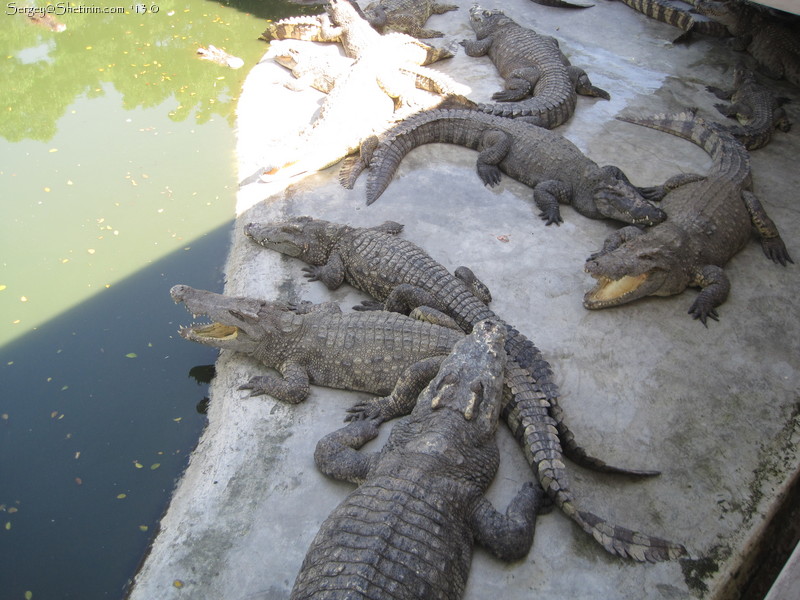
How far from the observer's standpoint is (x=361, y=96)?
734 cm

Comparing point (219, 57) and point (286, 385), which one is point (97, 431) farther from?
point (219, 57)

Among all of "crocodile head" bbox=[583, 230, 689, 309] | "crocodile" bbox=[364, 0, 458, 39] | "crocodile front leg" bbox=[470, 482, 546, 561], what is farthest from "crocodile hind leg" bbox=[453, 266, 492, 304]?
"crocodile" bbox=[364, 0, 458, 39]

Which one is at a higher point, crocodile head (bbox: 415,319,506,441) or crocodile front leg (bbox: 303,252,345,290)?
crocodile head (bbox: 415,319,506,441)

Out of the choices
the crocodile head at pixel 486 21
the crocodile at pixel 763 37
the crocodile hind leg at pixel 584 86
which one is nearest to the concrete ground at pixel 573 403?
the crocodile hind leg at pixel 584 86

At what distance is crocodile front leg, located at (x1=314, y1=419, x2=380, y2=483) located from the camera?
343 cm

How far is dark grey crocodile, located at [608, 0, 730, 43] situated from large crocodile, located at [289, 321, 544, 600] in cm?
777

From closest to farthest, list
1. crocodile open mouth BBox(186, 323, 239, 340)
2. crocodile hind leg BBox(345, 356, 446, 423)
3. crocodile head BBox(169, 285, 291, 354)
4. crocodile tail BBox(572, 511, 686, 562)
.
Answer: crocodile tail BBox(572, 511, 686, 562), crocodile hind leg BBox(345, 356, 446, 423), crocodile head BBox(169, 285, 291, 354), crocodile open mouth BBox(186, 323, 239, 340)

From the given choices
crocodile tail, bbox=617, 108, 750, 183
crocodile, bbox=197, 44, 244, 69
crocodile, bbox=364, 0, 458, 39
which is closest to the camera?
crocodile tail, bbox=617, 108, 750, 183

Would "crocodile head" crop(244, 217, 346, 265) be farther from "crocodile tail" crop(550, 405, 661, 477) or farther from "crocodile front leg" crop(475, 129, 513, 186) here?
"crocodile tail" crop(550, 405, 661, 477)

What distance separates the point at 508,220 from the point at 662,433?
253 centimetres

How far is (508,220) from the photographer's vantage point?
565 centimetres

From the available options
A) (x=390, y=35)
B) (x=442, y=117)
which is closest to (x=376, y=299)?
Result: (x=442, y=117)

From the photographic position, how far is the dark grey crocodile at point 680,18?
29.2 ft

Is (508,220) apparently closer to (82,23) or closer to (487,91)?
(487,91)
